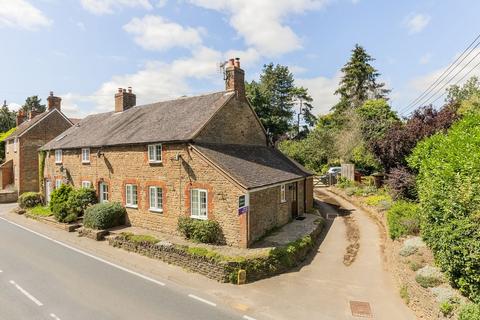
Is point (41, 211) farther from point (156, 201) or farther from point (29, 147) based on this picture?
point (29, 147)

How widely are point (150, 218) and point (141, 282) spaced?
6.98 metres

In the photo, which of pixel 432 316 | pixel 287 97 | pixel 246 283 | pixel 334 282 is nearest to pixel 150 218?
pixel 246 283

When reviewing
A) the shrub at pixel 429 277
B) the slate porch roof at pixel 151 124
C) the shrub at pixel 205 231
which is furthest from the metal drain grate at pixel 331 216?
the shrub at pixel 429 277

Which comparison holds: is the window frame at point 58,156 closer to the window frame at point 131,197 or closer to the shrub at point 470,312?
the window frame at point 131,197

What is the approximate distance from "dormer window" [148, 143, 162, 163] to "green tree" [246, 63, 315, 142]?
124ft

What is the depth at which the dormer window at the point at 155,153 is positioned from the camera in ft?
64.0

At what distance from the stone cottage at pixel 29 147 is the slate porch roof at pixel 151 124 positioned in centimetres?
1079

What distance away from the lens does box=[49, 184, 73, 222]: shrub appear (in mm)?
23189

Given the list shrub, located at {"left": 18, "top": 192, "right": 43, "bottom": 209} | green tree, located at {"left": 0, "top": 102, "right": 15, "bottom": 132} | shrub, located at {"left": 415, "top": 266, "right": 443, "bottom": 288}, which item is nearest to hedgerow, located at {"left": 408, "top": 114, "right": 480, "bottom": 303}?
shrub, located at {"left": 415, "top": 266, "right": 443, "bottom": 288}

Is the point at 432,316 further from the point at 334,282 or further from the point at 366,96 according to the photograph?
the point at 366,96

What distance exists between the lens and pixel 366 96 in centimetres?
5997

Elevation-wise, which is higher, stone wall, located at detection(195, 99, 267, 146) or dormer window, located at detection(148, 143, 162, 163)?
stone wall, located at detection(195, 99, 267, 146)

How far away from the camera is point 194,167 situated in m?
17.6

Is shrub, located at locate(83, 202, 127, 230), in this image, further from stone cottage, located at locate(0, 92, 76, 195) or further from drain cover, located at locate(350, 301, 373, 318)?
stone cottage, located at locate(0, 92, 76, 195)
